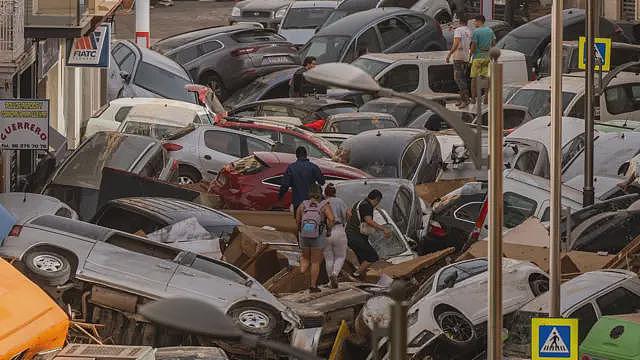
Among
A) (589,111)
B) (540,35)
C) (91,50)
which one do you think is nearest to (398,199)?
(589,111)

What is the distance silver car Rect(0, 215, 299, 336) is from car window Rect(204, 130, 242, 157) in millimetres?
11276

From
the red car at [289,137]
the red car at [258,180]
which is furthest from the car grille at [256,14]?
the red car at [258,180]

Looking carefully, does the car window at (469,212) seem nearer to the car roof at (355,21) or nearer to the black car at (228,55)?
the black car at (228,55)

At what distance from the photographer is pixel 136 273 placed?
2000 cm

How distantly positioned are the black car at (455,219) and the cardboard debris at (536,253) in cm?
233

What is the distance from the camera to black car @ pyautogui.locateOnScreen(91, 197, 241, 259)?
23703 mm

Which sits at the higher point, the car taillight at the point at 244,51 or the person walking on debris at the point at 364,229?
the person walking on debris at the point at 364,229

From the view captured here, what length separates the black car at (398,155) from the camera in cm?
2967

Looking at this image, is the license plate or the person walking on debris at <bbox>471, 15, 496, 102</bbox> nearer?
the person walking on debris at <bbox>471, 15, 496, 102</bbox>

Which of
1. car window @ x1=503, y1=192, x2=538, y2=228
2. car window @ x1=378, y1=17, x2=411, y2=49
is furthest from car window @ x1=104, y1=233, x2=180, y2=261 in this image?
car window @ x1=378, y1=17, x2=411, y2=49

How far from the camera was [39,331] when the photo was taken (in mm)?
17250

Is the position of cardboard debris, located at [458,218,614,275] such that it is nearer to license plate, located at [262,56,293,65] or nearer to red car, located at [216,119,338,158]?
red car, located at [216,119,338,158]

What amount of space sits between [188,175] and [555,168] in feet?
45.5

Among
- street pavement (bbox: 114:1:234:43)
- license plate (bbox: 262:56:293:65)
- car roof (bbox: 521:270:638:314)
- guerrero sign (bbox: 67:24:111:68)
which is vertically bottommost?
street pavement (bbox: 114:1:234:43)
